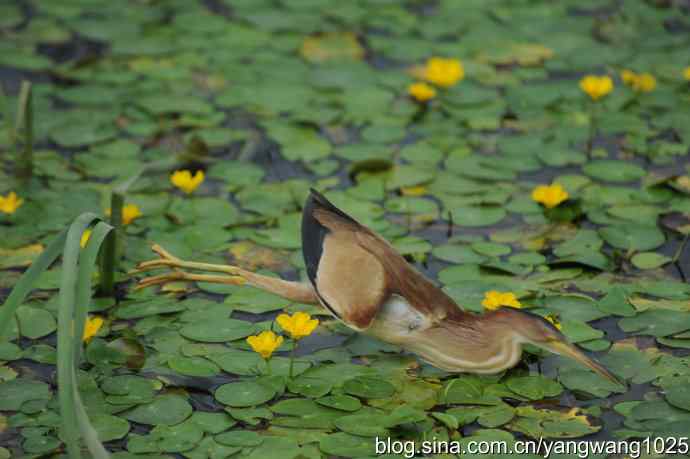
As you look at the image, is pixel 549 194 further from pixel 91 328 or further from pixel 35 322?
pixel 35 322

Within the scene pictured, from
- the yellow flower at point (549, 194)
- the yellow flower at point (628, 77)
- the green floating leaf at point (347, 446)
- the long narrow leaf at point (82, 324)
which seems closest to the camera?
the long narrow leaf at point (82, 324)

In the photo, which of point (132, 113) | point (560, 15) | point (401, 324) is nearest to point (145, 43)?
point (132, 113)

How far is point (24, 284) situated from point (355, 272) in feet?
2.40

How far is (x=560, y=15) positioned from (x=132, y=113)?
5.78 feet

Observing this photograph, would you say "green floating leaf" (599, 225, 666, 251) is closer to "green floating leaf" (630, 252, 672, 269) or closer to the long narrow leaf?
"green floating leaf" (630, 252, 672, 269)

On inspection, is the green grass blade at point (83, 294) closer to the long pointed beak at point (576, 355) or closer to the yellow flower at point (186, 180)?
the yellow flower at point (186, 180)

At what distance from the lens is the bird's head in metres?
2.51

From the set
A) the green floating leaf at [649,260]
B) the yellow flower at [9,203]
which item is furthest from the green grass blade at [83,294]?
the green floating leaf at [649,260]

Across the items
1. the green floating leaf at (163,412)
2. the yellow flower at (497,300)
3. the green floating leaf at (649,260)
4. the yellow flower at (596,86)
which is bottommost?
the green floating leaf at (163,412)

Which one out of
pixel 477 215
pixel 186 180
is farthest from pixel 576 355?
pixel 186 180

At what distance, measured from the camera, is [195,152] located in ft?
12.1

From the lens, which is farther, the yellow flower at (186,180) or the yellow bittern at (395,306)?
the yellow flower at (186,180)

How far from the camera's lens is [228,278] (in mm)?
2830

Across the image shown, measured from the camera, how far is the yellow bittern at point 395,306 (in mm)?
2592
